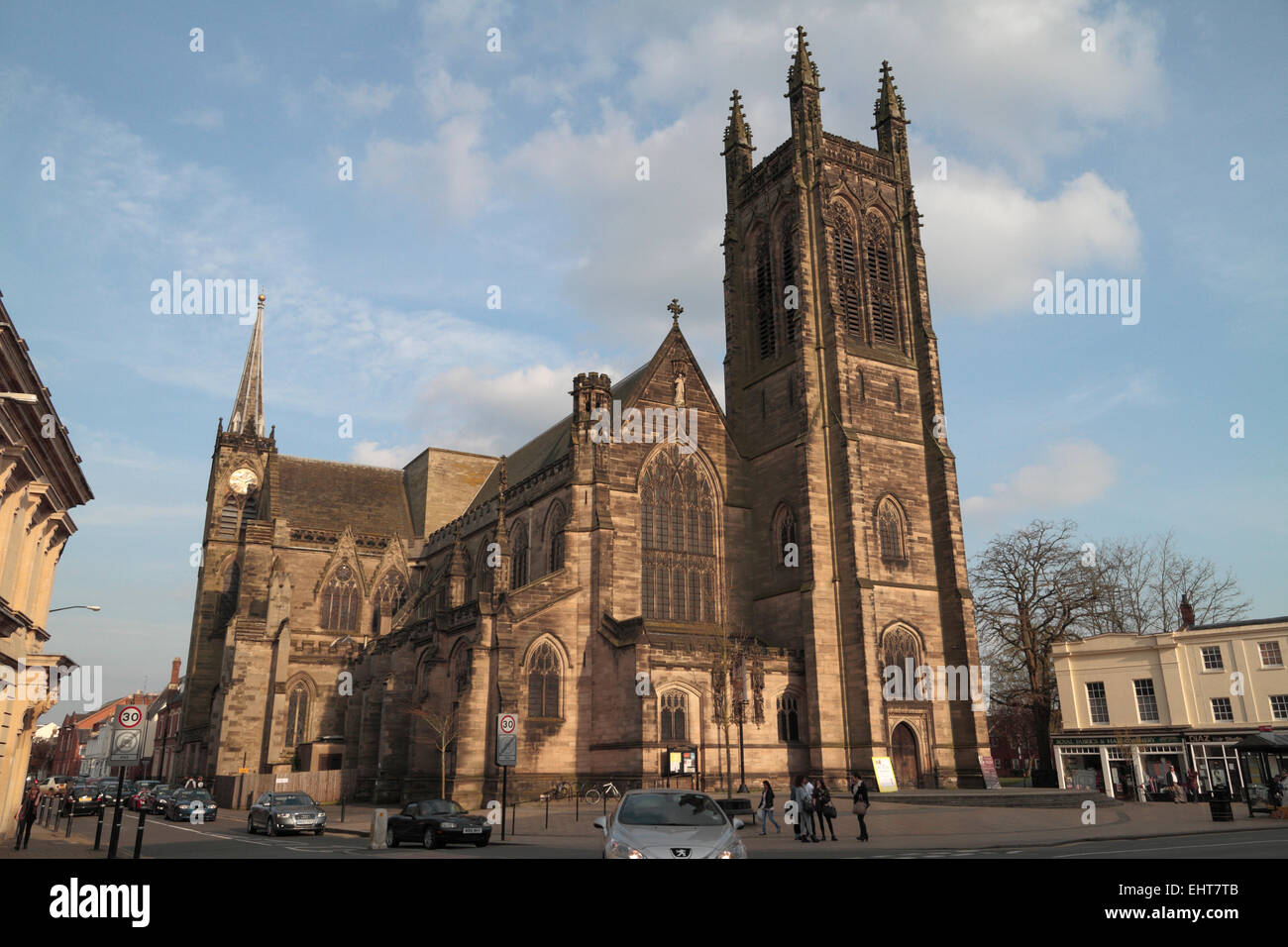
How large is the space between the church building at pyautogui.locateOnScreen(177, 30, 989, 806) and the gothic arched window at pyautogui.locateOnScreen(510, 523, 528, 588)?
533 millimetres

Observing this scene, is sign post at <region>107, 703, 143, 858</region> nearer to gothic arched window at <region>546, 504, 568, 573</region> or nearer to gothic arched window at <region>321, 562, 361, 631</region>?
gothic arched window at <region>546, 504, 568, 573</region>

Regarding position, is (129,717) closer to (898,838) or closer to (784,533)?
(898,838)

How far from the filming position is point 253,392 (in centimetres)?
6831

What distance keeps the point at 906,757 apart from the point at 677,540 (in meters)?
13.2

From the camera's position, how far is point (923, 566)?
40.7 metres

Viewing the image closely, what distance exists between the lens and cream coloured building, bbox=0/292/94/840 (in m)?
18.6

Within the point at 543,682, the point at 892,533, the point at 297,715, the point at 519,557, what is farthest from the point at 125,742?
the point at 297,715

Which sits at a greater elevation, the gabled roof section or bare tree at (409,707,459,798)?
the gabled roof section

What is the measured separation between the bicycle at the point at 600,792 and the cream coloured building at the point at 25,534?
1775 cm

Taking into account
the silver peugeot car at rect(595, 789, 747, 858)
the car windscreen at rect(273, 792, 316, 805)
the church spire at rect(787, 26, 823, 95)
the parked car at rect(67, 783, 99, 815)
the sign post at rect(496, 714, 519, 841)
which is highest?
the church spire at rect(787, 26, 823, 95)

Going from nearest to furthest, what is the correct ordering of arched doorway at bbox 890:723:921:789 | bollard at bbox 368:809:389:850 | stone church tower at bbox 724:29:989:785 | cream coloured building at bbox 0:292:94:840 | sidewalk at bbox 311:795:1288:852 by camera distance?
1. cream coloured building at bbox 0:292:94:840
2. sidewalk at bbox 311:795:1288:852
3. bollard at bbox 368:809:389:850
4. stone church tower at bbox 724:29:989:785
5. arched doorway at bbox 890:723:921:789

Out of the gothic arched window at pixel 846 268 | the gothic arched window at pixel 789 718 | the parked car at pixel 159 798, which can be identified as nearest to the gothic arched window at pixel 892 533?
the gothic arched window at pixel 789 718

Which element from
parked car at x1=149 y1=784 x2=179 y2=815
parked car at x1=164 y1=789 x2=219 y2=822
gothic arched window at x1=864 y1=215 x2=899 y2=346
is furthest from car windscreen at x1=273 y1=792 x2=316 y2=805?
gothic arched window at x1=864 y1=215 x2=899 y2=346

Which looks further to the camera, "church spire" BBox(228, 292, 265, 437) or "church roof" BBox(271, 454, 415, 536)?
"church spire" BBox(228, 292, 265, 437)
